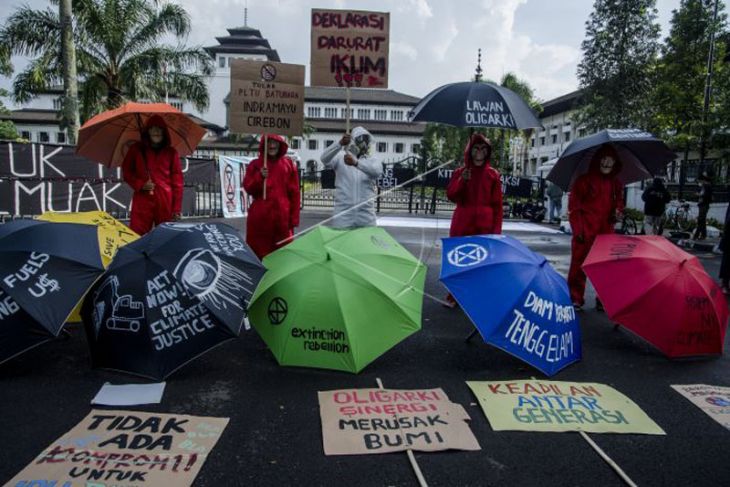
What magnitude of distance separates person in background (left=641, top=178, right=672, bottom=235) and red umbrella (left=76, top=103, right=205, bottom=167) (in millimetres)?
11470

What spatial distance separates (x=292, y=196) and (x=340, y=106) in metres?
69.8

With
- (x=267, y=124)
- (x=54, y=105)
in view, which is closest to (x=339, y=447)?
(x=267, y=124)

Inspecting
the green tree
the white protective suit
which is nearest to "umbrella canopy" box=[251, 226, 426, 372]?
the white protective suit

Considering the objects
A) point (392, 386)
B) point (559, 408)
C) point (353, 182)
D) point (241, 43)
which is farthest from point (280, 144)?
point (241, 43)

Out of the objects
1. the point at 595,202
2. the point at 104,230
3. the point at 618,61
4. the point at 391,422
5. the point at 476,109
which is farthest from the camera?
the point at 618,61

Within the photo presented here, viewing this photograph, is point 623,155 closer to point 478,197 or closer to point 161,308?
point 478,197

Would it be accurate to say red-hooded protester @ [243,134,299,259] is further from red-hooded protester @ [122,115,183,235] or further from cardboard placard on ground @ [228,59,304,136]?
Answer: red-hooded protester @ [122,115,183,235]

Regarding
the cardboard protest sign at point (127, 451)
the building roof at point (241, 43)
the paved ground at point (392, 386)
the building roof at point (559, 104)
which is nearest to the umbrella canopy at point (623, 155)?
the paved ground at point (392, 386)

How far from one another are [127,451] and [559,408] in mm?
2631

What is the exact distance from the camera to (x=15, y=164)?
1124 cm

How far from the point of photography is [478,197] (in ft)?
18.9

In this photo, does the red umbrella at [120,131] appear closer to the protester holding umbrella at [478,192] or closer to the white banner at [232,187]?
the protester holding umbrella at [478,192]

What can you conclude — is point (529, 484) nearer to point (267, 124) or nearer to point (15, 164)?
point (267, 124)

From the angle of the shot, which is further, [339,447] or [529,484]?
[339,447]
